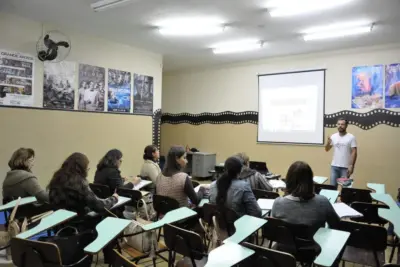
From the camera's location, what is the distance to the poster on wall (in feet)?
16.4

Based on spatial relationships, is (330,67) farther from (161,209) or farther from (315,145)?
(161,209)

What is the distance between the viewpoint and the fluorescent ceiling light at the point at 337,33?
530cm

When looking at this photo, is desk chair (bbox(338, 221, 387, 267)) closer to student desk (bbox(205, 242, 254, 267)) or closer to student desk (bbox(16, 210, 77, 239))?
student desk (bbox(205, 242, 254, 267))

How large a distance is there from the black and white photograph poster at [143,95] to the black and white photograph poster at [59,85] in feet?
4.81

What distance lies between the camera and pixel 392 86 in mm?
6164

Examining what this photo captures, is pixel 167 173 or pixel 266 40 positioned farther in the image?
pixel 266 40

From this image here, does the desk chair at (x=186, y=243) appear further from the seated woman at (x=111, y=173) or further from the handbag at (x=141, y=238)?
the seated woman at (x=111, y=173)

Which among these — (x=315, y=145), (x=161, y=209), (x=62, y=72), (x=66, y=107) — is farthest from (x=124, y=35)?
(x=315, y=145)

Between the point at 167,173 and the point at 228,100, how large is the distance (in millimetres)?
5302

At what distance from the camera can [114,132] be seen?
21.7ft

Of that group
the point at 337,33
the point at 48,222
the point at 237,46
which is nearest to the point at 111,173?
the point at 48,222

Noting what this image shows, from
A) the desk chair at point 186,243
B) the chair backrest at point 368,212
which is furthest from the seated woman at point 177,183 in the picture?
the chair backrest at point 368,212

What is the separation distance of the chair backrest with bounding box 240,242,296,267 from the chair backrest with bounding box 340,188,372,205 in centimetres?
242

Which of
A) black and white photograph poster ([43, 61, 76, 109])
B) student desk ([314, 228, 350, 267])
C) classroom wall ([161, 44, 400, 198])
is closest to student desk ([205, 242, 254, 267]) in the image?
student desk ([314, 228, 350, 267])
